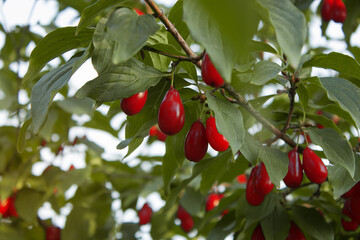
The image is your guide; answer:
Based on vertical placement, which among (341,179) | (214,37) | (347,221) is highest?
(214,37)

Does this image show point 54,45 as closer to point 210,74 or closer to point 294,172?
point 210,74

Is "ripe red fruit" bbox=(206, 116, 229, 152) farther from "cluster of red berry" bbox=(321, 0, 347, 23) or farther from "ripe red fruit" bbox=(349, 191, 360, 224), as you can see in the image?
"cluster of red berry" bbox=(321, 0, 347, 23)

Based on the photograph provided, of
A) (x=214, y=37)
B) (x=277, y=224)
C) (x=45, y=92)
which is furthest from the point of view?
(x=277, y=224)

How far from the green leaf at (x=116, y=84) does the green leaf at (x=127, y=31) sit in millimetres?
127

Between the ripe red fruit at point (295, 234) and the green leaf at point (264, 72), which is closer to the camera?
the green leaf at point (264, 72)

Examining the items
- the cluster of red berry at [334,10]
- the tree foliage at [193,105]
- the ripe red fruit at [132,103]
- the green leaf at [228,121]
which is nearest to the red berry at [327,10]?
the cluster of red berry at [334,10]

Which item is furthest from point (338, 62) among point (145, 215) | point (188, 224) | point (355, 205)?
point (145, 215)

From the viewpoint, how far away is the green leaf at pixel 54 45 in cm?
89

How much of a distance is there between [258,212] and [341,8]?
36.5 inches

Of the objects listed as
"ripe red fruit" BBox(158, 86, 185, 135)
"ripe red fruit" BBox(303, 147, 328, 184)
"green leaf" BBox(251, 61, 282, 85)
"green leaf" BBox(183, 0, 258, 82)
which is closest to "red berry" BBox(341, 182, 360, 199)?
"ripe red fruit" BBox(303, 147, 328, 184)

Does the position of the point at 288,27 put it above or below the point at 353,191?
above

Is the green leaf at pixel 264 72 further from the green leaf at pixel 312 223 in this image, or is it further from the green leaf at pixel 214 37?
the green leaf at pixel 312 223

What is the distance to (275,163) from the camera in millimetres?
998

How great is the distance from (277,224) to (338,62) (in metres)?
0.53
